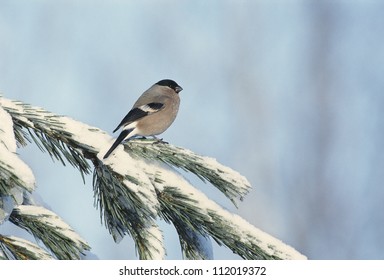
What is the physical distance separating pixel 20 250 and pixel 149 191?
25cm

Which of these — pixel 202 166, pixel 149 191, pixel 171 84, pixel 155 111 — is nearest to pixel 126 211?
pixel 149 191

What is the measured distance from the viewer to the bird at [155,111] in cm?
236

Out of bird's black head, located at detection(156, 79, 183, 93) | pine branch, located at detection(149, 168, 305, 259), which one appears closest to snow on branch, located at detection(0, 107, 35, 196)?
pine branch, located at detection(149, 168, 305, 259)

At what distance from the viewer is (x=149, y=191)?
1286 millimetres

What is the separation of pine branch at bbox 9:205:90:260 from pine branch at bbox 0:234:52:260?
0.15ft

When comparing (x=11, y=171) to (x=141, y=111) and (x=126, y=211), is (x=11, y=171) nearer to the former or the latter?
(x=126, y=211)

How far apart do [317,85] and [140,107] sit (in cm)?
349

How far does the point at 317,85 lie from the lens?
19.1 feet

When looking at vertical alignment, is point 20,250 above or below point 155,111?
below

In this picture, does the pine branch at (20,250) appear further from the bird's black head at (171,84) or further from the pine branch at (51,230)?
the bird's black head at (171,84)

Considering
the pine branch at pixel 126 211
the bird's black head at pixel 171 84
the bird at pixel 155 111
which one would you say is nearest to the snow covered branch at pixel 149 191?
the pine branch at pixel 126 211

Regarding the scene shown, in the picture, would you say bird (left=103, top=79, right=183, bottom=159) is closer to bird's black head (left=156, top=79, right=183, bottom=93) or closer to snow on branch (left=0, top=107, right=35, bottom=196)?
bird's black head (left=156, top=79, right=183, bottom=93)

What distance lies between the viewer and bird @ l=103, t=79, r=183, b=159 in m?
2.36
